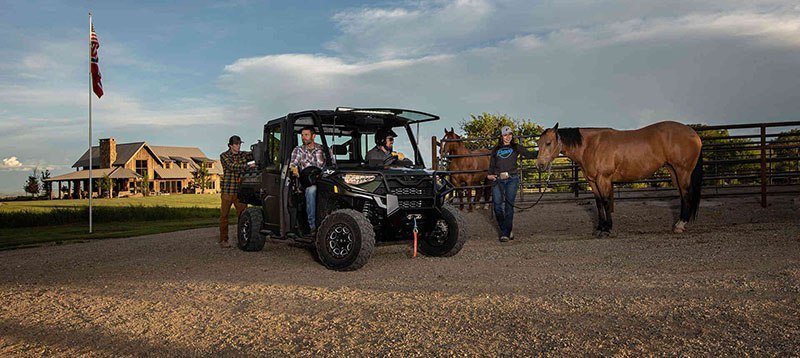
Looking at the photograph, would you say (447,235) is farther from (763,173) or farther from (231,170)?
(763,173)

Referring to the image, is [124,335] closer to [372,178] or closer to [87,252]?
[372,178]

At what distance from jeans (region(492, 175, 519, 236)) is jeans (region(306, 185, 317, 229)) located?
3.70m

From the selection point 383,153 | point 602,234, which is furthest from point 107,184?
point 602,234

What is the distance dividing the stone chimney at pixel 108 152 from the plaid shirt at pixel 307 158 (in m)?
59.4

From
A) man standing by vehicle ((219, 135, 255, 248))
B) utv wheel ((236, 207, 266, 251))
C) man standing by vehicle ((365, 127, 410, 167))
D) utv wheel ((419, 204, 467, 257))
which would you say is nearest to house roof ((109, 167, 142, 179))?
man standing by vehicle ((219, 135, 255, 248))

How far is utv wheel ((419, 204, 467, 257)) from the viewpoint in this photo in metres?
8.71

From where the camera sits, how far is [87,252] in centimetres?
1180

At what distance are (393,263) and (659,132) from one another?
20.5ft

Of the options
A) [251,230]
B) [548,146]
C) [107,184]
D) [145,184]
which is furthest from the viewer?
[145,184]

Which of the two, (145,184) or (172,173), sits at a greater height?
(172,173)

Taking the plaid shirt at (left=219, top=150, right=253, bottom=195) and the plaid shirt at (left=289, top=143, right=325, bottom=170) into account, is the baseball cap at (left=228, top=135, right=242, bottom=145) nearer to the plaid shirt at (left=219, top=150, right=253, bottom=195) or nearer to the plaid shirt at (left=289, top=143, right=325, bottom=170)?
the plaid shirt at (left=219, top=150, right=253, bottom=195)

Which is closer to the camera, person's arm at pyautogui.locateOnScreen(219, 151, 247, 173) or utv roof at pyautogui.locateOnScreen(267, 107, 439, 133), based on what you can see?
utv roof at pyautogui.locateOnScreen(267, 107, 439, 133)

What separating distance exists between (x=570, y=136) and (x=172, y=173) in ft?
197

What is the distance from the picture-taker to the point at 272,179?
9.46 m
